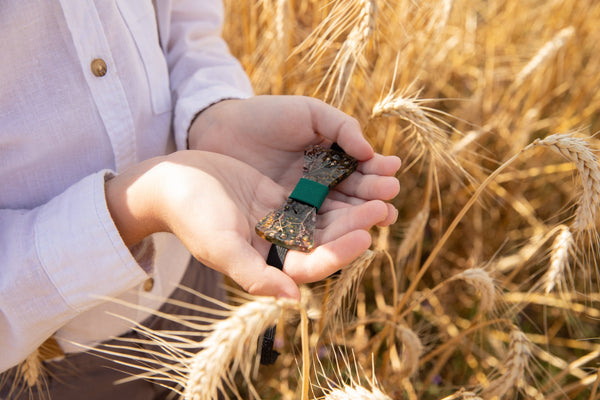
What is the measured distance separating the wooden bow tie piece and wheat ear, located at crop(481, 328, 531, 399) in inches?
18.1

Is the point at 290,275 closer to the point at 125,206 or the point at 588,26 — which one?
the point at 125,206

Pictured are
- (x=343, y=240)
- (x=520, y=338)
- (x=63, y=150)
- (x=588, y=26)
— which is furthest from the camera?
(x=588, y=26)

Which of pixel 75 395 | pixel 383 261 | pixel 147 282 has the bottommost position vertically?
pixel 383 261

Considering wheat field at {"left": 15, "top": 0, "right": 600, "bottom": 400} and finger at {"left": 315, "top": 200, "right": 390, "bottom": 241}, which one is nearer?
finger at {"left": 315, "top": 200, "right": 390, "bottom": 241}

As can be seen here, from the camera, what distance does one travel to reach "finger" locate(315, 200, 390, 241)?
2.26 feet

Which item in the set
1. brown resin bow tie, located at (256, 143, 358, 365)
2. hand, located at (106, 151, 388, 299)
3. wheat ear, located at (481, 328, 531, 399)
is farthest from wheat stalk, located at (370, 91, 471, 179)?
wheat ear, located at (481, 328, 531, 399)

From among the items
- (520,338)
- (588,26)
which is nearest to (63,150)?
(520,338)

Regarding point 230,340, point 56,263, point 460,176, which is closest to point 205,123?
point 56,263

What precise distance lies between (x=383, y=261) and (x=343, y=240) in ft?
3.62

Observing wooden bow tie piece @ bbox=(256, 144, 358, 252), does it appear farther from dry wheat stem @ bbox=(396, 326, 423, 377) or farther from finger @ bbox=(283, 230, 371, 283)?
dry wheat stem @ bbox=(396, 326, 423, 377)

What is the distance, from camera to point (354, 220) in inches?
27.4

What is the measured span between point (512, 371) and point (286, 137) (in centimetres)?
64

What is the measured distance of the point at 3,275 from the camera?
0.64 meters

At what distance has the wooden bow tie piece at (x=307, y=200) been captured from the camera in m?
0.71
